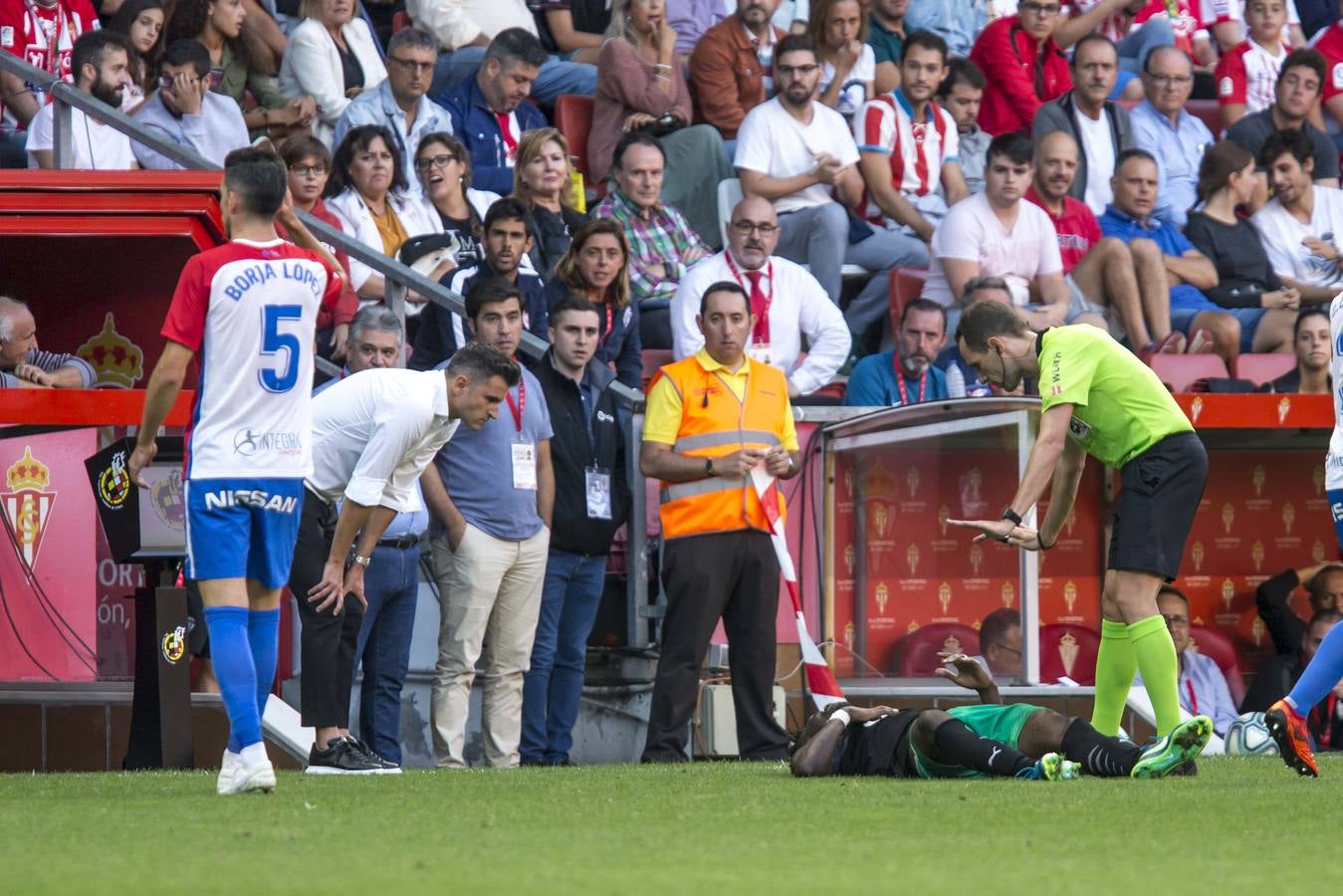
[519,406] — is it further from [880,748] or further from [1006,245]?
[1006,245]

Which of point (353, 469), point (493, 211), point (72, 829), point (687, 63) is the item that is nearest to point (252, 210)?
point (353, 469)

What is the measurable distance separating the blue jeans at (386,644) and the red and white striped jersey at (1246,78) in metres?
8.52

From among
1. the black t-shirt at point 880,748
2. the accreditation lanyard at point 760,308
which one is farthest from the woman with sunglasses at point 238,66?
the black t-shirt at point 880,748

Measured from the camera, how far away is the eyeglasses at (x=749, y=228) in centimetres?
1099

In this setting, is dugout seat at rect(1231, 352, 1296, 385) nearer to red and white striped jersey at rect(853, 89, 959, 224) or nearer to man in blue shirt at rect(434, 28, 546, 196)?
red and white striped jersey at rect(853, 89, 959, 224)

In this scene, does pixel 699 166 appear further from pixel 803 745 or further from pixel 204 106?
pixel 803 745

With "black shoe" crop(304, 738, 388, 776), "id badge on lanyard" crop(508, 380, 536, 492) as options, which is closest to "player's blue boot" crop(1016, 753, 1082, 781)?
"black shoe" crop(304, 738, 388, 776)

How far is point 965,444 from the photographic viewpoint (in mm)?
10867

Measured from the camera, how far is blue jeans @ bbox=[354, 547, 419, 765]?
8.84 m

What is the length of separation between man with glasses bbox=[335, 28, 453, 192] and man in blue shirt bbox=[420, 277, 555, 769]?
276cm

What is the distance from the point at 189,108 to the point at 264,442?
5003 mm

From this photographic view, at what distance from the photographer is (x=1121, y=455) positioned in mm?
7793

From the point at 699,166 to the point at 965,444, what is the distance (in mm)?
2815

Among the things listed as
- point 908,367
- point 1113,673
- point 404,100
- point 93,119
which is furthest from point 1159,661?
point 404,100
